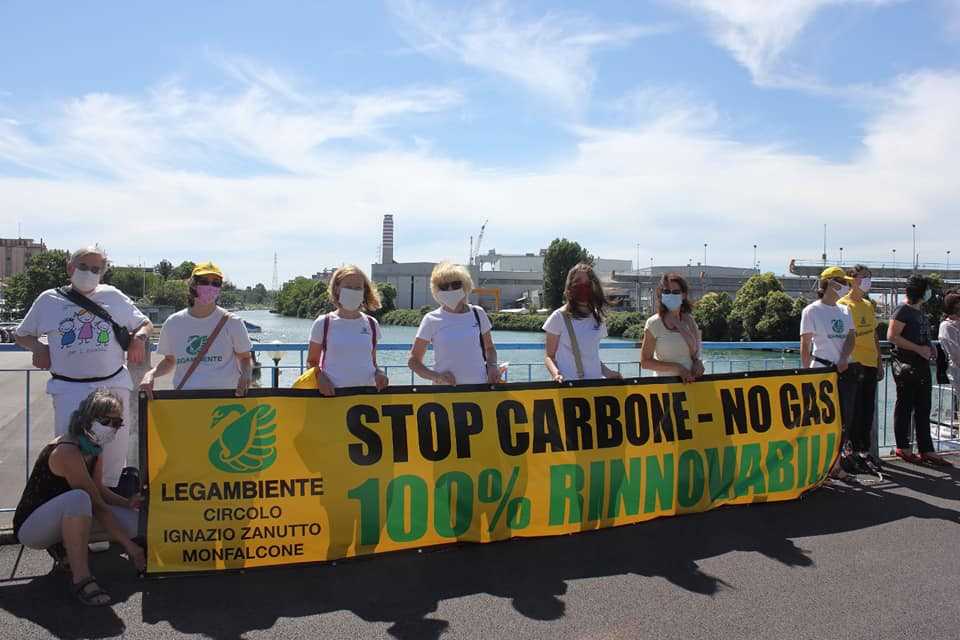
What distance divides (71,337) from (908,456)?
23.9 feet

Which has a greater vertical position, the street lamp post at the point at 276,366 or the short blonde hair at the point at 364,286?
the short blonde hair at the point at 364,286

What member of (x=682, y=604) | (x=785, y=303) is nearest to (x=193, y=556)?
(x=682, y=604)

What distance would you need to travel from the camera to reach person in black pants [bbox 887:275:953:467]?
7.05 meters

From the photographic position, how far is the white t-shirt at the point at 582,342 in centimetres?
522

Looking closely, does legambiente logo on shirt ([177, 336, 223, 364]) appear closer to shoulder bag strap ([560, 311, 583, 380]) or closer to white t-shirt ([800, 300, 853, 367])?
shoulder bag strap ([560, 311, 583, 380])

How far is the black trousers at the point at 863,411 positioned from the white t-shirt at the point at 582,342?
2941 millimetres

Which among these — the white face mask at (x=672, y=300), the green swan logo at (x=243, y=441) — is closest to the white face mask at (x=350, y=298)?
the green swan logo at (x=243, y=441)

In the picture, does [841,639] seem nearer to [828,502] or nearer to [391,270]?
[828,502]

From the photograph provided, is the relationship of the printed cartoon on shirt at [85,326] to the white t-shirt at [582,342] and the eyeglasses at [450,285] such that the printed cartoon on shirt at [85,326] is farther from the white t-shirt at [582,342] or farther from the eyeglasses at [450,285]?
the white t-shirt at [582,342]

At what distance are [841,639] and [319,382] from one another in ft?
9.86

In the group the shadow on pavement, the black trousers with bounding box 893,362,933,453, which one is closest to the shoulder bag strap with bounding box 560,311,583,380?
the shadow on pavement

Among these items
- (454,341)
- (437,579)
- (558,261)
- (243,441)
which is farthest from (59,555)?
(558,261)

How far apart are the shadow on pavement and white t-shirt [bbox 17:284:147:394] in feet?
3.70

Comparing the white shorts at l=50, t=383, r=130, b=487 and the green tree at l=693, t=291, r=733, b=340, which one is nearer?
the white shorts at l=50, t=383, r=130, b=487
